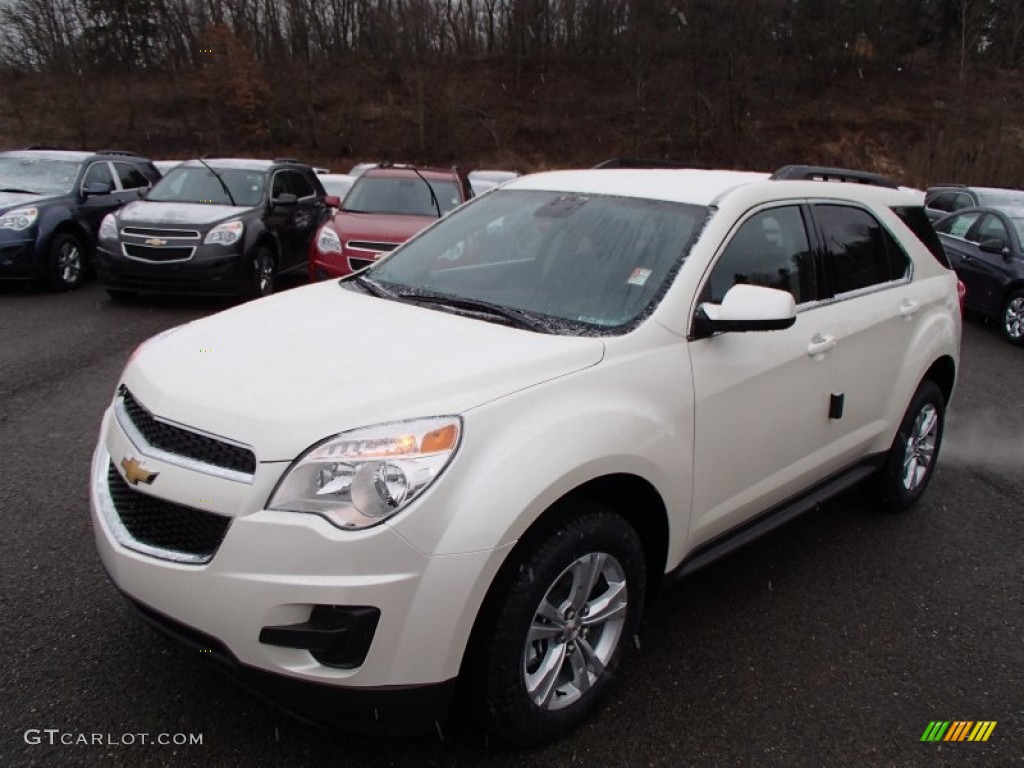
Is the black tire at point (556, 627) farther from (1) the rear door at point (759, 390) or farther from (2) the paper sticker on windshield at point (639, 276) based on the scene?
(2) the paper sticker on windshield at point (639, 276)

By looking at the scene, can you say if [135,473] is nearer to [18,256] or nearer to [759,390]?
[759,390]

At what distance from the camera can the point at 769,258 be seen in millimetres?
3287

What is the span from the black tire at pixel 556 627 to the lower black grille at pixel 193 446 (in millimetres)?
778

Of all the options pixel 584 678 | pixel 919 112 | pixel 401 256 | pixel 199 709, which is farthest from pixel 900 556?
pixel 919 112

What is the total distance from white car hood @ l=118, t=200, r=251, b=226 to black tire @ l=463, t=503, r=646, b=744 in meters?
7.87

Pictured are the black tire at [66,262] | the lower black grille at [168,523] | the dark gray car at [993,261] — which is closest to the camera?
the lower black grille at [168,523]

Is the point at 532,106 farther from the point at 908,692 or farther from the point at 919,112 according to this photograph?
the point at 908,692

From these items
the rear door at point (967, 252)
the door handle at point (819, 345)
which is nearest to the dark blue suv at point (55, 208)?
the door handle at point (819, 345)

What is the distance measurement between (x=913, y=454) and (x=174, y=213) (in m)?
8.18

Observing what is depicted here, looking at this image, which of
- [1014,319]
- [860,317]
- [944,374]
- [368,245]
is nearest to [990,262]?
[1014,319]

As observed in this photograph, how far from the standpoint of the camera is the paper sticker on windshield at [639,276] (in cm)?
292

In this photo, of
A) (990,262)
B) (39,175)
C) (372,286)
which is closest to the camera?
(372,286)

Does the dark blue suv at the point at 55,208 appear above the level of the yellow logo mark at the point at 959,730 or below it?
above

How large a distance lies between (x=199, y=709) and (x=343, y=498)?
1.07 m
